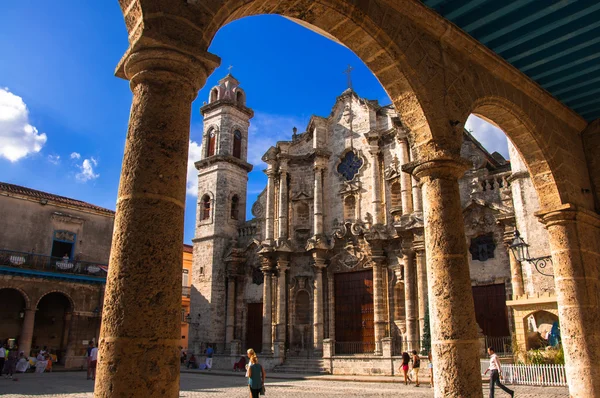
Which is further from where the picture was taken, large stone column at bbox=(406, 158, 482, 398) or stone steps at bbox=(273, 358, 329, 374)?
stone steps at bbox=(273, 358, 329, 374)

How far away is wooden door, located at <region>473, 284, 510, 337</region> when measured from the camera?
1577 cm

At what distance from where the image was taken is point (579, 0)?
557cm

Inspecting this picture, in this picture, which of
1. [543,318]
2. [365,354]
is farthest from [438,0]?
[365,354]

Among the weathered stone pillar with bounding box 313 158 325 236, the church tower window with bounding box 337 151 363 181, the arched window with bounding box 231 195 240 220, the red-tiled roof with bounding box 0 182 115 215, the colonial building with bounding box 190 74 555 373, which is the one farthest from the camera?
the arched window with bounding box 231 195 240 220

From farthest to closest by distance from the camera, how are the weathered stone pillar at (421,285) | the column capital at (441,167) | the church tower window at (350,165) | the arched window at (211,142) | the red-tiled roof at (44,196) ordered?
the arched window at (211,142)
the red-tiled roof at (44,196)
the church tower window at (350,165)
the weathered stone pillar at (421,285)
the column capital at (441,167)

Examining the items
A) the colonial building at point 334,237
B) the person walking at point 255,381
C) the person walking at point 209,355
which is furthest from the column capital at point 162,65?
the person walking at point 209,355

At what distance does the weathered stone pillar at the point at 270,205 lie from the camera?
21969 millimetres

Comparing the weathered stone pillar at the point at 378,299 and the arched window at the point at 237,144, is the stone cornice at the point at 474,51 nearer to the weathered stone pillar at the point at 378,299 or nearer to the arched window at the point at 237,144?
the weathered stone pillar at the point at 378,299

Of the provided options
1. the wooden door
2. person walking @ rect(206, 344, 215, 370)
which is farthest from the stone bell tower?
the wooden door

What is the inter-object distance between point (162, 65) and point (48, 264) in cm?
2093

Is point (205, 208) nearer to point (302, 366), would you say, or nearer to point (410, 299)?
point (302, 366)

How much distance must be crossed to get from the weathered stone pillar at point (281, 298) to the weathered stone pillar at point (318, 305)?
1.39 meters

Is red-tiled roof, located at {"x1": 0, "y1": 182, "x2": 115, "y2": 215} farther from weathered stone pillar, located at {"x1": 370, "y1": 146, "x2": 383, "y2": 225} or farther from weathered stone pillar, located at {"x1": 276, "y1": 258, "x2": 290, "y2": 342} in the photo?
weathered stone pillar, located at {"x1": 370, "y1": 146, "x2": 383, "y2": 225}

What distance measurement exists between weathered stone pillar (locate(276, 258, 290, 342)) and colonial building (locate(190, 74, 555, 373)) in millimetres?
44
